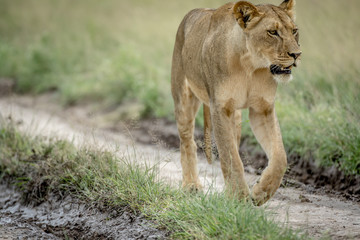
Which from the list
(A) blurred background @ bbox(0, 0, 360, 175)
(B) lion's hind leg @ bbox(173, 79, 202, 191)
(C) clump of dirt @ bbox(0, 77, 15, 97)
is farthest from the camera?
(C) clump of dirt @ bbox(0, 77, 15, 97)

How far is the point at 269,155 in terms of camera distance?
161 inches

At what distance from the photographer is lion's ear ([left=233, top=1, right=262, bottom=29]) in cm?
386

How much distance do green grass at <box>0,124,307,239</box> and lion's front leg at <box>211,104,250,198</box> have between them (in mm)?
149

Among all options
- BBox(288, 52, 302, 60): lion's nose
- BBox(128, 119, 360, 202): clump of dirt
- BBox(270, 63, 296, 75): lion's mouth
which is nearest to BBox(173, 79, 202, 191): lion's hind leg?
BBox(128, 119, 360, 202): clump of dirt

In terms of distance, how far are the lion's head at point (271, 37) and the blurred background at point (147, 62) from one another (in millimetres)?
521

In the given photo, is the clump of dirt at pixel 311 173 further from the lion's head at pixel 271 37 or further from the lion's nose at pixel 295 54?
the lion's nose at pixel 295 54

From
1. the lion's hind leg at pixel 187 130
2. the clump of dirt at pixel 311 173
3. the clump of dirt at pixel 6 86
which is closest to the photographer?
the lion's hind leg at pixel 187 130

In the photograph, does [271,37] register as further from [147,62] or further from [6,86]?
[6,86]

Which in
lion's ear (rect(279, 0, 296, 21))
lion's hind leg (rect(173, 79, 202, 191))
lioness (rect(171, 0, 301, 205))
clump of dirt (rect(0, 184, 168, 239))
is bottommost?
clump of dirt (rect(0, 184, 168, 239))

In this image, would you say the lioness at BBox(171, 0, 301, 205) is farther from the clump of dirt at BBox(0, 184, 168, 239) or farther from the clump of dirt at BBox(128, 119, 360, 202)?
the clump of dirt at BBox(0, 184, 168, 239)

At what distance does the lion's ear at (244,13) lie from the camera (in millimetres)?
3859

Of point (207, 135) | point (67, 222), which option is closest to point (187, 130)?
point (207, 135)

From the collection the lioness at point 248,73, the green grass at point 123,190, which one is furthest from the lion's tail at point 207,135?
the green grass at point 123,190

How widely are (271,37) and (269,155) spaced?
855 mm
